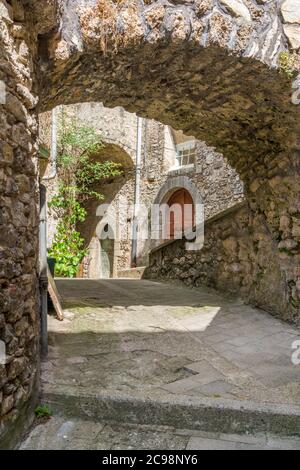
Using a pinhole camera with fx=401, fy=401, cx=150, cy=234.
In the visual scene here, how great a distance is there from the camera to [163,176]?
10.5m

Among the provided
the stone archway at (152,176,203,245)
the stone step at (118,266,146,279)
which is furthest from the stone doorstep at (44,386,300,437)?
the stone archway at (152,176,203,245)

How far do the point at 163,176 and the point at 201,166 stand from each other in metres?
1.37

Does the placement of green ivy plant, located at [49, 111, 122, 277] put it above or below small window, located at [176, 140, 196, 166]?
below

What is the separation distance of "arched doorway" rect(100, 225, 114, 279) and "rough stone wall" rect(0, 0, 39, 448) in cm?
924

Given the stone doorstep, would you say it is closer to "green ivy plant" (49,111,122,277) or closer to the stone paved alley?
the stone paved alley

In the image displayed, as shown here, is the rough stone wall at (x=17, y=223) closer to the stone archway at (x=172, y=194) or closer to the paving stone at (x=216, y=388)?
the paving stone at (x=216, y=388)

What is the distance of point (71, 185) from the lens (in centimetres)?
837

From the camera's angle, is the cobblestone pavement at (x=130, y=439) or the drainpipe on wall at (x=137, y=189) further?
the drainpipe on wall at (x=137, y=189)

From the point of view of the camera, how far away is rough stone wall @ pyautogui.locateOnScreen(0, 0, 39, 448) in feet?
5.82

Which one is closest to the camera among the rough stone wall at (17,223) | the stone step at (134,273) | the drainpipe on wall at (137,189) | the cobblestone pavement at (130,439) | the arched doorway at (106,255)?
the rough stone wall at (17,223)

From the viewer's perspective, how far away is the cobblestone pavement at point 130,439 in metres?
1.88

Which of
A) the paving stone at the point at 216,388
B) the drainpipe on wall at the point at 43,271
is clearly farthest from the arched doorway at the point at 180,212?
the paving stone at the point at 216,388

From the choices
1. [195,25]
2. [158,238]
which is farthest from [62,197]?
[195,25]

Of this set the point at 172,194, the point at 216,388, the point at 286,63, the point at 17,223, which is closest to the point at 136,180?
the point at 172,194
